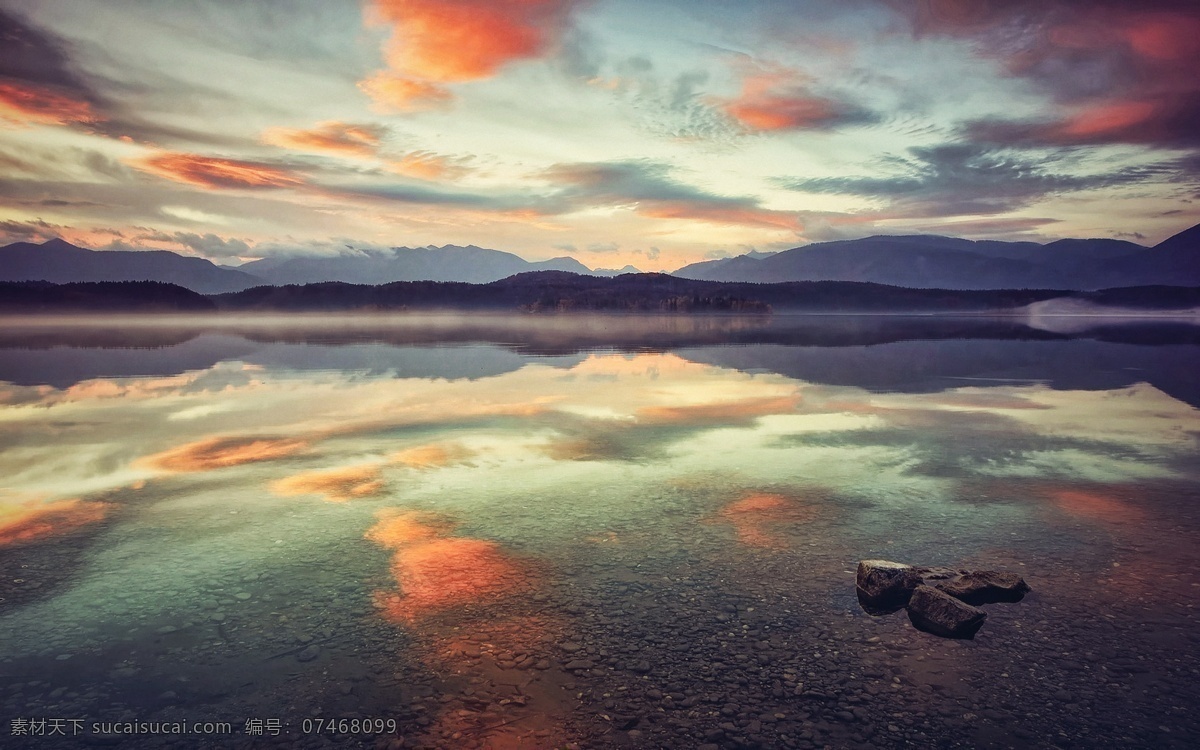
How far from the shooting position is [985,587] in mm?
11758

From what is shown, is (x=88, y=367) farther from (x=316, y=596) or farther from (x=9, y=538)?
(x=316, y=596)

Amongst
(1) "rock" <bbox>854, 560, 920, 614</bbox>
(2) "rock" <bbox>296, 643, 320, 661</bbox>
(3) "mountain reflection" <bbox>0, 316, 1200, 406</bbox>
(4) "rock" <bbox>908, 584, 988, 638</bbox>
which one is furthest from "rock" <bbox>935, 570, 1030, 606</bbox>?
(3) "mountain reflection" <bbox>0, 316, 1200, 406</bbox>

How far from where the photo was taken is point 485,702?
8977mm

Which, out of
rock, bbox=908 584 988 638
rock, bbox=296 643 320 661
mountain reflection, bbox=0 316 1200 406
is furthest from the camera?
mountain reflection, bbox=0 316 1200 406

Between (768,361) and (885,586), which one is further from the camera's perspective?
(768,361)

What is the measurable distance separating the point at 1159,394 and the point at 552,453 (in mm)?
36906

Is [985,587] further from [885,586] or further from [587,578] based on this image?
[587,578]

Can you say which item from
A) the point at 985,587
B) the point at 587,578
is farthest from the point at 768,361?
the point at 587,578

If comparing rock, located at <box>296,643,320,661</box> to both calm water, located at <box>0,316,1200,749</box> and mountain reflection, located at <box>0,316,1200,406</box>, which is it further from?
mountain reflection, located at <box>0,316,1200,406</box>

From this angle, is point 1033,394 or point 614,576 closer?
point 614,576

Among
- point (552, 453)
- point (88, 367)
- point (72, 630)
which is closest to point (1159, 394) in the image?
point (552, 453)

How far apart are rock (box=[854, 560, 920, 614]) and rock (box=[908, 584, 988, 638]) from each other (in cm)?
34

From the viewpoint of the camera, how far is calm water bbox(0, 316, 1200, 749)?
8805mm

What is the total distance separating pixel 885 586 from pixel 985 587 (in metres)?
1.89
